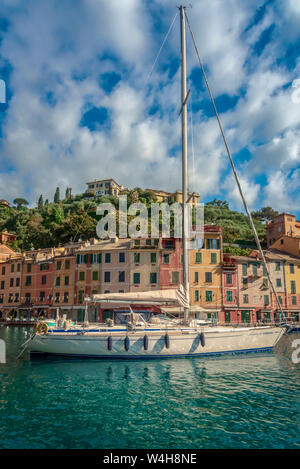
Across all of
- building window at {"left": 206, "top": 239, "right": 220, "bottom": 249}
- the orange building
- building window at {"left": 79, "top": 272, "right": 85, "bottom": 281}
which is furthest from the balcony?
the orange building

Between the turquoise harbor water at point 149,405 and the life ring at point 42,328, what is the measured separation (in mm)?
1803

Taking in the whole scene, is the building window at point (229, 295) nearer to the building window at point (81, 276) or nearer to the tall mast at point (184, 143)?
the building window at point (81, 276)

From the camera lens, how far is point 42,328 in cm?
1939

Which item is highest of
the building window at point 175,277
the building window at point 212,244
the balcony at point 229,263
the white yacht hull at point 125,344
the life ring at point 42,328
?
the building window at point 212,244

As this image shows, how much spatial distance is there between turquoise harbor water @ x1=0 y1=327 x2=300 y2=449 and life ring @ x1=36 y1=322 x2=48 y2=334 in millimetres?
1803

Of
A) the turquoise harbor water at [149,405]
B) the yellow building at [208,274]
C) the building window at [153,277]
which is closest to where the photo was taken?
the turquoise harbor water at [149,405]

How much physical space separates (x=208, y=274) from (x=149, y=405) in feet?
103

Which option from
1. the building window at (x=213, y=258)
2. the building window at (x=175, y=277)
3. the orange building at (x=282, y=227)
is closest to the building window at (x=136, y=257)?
the building window at (x=175, y=277)

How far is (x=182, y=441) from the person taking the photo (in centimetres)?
852

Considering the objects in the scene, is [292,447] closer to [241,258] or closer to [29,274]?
[241,258]

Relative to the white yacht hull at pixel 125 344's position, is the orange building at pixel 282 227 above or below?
above

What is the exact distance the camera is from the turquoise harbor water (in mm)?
8695

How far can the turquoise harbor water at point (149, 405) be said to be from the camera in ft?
28.5
